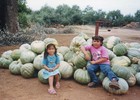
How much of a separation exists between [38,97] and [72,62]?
4.67 ft

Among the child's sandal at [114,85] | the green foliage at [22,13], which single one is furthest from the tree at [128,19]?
the child's sandal at [114,85]

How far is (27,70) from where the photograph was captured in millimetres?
5410

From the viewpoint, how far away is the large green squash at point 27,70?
5424mm

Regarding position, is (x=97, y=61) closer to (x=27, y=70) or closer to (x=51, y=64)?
(x=51, y=64)

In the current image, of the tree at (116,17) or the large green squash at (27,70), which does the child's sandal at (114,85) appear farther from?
the tree at (116,17)

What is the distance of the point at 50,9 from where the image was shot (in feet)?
101

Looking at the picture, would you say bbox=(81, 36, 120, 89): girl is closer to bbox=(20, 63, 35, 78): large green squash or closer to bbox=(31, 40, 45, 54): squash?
bbox=(31, 40, 45, 54): squash

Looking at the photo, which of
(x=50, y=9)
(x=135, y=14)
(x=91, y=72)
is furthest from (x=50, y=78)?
(x=135, y=14)

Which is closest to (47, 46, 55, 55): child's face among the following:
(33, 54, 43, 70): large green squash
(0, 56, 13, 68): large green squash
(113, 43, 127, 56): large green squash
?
(33, 54, 43, 70): large green squash

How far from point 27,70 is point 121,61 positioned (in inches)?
80.9

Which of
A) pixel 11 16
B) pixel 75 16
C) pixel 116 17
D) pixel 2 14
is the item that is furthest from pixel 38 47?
pixel 116 17

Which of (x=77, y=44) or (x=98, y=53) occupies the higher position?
(x=77, y=44)

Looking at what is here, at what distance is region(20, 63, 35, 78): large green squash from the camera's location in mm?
5424

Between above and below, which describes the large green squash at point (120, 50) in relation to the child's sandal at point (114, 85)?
above
